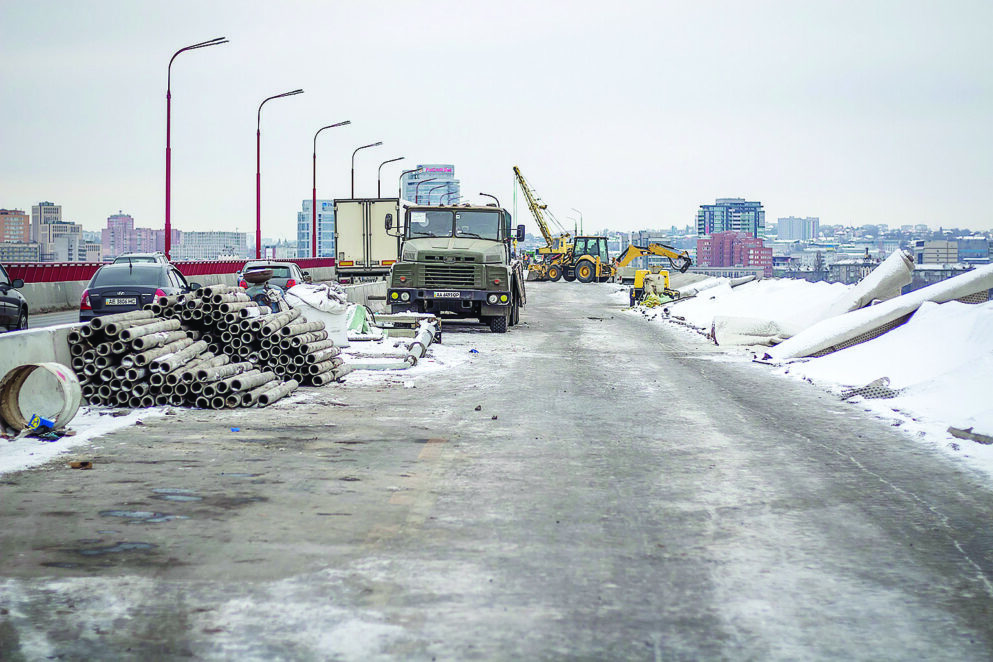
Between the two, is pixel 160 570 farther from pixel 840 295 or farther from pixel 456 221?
pixel 840 295

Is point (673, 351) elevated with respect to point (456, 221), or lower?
lower

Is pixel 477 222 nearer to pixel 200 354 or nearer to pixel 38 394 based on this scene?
pixel 200 354

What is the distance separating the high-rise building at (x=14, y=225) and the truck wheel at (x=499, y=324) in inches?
5956

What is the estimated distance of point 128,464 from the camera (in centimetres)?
841

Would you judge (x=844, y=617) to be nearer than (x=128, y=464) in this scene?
Yes

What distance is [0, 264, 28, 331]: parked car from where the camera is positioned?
18797 mm

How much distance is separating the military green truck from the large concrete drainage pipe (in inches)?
529

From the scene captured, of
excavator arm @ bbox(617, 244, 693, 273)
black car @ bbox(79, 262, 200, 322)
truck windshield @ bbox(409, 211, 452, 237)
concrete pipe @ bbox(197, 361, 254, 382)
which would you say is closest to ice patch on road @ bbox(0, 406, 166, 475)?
concrete pipe @ bbox(197, 361, 254, 382)

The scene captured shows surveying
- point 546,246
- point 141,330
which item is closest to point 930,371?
point 141,330

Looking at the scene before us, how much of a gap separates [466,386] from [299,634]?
32.2 feet

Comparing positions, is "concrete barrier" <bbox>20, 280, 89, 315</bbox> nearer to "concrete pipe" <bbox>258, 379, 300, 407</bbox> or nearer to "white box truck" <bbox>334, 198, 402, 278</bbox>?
"white box truck" <bbox>334, 198, 402, 278</bbox>

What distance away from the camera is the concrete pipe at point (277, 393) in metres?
12.0

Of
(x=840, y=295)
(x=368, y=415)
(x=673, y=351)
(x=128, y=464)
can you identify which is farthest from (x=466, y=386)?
(x=840, y=295)

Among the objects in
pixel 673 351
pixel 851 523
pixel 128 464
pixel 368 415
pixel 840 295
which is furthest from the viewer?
pixel 840 295
